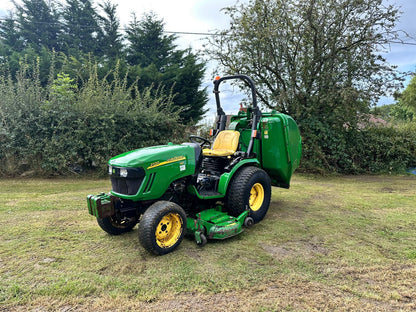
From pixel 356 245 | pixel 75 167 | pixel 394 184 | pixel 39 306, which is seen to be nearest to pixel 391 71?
pixel 394 184

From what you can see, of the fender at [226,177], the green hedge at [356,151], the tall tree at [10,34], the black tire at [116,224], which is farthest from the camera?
the tall tree at [10,34]

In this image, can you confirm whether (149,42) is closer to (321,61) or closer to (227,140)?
(321,61)

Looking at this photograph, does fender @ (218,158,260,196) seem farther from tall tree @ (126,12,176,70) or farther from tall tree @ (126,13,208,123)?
tall tree @ (126,12,176,70)

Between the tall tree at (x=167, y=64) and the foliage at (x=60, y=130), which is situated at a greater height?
the tall tree at (x=167, y=64)

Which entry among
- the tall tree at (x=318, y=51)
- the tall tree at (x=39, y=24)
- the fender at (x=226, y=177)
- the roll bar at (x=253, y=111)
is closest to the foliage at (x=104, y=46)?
the tall tree at (x=39, y=24)

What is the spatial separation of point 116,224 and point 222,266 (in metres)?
1.55

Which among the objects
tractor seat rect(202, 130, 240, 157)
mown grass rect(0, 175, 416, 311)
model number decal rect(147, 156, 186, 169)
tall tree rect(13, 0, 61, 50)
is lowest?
mown grass rect(0, 175, 416, 311)

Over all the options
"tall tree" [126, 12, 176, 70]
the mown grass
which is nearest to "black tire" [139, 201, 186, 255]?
the mown grass

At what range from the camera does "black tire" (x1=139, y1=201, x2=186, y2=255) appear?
2.96 m

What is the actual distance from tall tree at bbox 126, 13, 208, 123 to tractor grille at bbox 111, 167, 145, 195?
10454mm

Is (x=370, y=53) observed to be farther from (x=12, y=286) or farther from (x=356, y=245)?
(x=12, y=286)

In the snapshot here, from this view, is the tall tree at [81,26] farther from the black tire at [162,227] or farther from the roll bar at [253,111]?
the black tire at [162,227]

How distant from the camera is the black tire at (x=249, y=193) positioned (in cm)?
394

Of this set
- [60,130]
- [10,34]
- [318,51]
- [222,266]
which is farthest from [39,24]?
[222,266]
